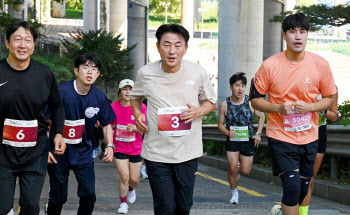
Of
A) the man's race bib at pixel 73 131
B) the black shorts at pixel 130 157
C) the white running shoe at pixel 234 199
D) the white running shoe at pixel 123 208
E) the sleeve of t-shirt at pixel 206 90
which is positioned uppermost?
the sleeve of t-shirt at pixel 206 90

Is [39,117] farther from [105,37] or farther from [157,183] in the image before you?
[105,37]

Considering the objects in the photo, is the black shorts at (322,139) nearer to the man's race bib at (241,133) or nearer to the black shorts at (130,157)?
the man's race bib at (241,133)

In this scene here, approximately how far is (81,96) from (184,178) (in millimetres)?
1721

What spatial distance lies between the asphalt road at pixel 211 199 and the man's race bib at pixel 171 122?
120 inches

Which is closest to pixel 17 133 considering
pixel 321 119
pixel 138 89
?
pixel 138 89

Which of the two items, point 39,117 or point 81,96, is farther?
point 81,96

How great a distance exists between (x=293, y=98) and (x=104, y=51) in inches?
1265

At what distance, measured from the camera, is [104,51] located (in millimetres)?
38156

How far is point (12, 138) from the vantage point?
18.7ft

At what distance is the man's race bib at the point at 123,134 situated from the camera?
986 centimetres

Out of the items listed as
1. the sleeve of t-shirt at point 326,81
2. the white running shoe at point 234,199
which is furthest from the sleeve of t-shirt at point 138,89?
the white running shoe at point 234,199

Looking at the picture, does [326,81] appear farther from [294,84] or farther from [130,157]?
[130,157]

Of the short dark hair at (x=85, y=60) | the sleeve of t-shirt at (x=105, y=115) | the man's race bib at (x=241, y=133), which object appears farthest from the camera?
the man's race bib at (x=241, y=133)

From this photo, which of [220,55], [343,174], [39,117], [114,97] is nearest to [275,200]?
[343,174]
